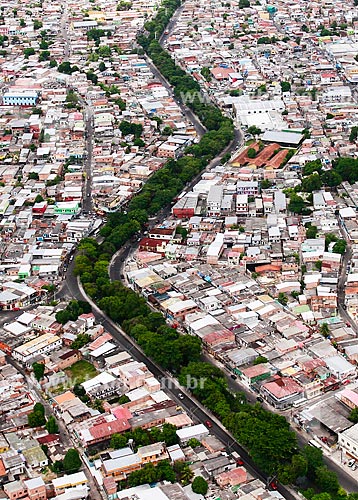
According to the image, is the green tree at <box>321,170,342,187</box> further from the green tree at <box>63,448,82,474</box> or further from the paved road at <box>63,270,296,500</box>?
the green tree at <box>63,448,82,474</box>

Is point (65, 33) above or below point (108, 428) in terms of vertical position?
below

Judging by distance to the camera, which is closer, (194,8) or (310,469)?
(310,469)

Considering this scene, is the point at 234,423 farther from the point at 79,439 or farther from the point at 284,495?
the point at 79,439

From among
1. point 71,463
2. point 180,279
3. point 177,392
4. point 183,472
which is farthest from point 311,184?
point 71,463

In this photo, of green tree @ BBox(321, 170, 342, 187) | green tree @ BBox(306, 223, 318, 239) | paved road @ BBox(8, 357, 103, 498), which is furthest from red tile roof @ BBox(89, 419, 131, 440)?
green tree @ BBox(321, 170, 342, 187)

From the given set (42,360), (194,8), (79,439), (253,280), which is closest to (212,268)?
(253,280)

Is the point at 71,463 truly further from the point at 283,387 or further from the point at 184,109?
the point at 184,109
